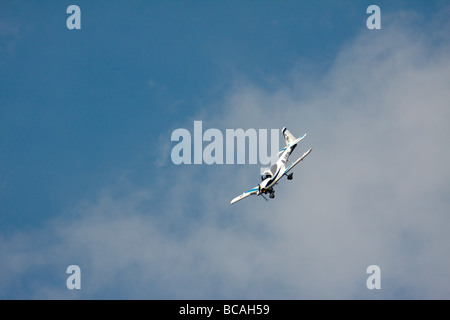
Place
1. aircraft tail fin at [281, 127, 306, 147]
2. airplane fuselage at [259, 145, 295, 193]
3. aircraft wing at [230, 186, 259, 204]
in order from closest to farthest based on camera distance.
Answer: airplane fuselage at [259, 145, 295, 193]
aircraft wing at [230, 186, 259, 204]
aircraft tail fin at [281, 127, 306, 147]

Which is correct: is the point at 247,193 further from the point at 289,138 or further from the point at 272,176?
the point at 289,138

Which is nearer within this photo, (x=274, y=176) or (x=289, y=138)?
(x=274, y=176)

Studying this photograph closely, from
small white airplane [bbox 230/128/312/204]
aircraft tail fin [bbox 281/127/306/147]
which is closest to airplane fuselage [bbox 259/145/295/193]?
small white airplane [bbox 230/128/312/204]

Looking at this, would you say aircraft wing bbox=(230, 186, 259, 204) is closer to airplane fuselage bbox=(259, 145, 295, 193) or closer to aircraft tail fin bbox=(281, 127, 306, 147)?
airplane fuselage bbox=(259, 145, 295, 193)

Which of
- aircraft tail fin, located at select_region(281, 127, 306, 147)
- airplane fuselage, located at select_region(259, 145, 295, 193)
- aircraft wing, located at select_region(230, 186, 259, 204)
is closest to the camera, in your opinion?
airplane fuselage, located at select_region(259, 145, 295, 193)

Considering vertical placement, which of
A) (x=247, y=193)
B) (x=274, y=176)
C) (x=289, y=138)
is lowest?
(x=247, y=193)

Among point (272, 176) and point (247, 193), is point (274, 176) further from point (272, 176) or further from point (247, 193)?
point (247, 193)

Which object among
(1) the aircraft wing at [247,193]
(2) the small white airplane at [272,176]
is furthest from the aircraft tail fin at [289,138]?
(1) the aircraft wing at [247,193]

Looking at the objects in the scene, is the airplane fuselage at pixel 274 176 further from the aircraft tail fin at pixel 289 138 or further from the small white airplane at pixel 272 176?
the aircraft tail fin at pixel 289 138

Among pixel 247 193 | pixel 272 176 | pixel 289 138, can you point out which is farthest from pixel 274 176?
pixel 289 138

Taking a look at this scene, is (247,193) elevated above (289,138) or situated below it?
below
